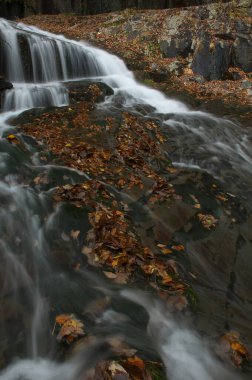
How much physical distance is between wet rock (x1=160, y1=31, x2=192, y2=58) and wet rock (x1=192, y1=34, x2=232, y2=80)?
1093 millimetres

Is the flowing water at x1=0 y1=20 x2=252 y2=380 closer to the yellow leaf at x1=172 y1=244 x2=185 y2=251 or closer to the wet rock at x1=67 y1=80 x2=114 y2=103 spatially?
the yellow leaf at x1=172 y1=244 x2=185 y2=251

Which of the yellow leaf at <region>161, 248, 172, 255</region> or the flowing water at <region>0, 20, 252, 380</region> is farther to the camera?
the yellow leaf at <region>161, 248, 172, 255</region>

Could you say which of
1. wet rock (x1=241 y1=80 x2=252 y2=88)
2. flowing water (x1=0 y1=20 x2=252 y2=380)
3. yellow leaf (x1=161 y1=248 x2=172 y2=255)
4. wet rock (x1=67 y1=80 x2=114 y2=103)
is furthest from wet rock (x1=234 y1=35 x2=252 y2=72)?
yellow leaf (x1=161 y1=248 x2=172 y2=255)

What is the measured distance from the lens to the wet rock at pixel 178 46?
1609cm

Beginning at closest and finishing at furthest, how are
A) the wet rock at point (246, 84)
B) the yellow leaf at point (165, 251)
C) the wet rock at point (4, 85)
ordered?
the yellow leaf at point (165, 251) → the wet rock at point (4, 85) → the wet rock at point (246, 84)

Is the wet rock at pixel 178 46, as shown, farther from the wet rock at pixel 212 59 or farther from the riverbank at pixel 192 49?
the wet rock at pixel 212 59

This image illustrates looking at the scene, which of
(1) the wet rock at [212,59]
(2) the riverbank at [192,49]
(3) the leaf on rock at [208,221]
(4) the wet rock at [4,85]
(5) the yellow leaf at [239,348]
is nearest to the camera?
(5) the yellow leaf at [239,348]

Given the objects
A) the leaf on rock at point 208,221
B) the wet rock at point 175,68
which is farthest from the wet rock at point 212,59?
the leaf on rock at point 208,221

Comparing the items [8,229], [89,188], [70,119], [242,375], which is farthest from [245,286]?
[70,119]

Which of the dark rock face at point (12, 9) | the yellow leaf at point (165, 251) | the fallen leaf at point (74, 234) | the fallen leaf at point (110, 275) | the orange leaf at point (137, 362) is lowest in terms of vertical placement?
the yellow leaf at point (165, 251)

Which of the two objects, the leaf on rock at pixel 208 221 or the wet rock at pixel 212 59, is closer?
the leaf on rock at pixel 208 221

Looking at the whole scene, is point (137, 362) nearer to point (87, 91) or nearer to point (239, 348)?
point (239, 348)

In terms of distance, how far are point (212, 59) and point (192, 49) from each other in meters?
1.60

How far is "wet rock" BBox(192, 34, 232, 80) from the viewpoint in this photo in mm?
14852
